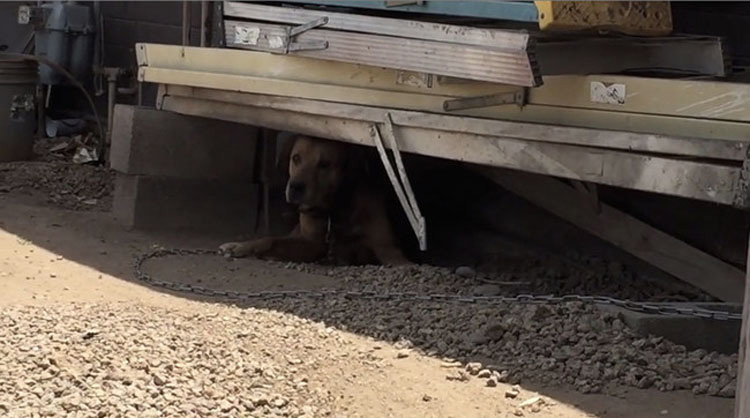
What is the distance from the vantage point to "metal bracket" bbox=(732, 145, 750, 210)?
4.50 m

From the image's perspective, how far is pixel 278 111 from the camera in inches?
267

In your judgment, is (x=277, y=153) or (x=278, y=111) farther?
(x=277, y=153)

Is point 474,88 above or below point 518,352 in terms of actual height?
above

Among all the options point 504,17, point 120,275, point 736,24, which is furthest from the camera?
point 736,24

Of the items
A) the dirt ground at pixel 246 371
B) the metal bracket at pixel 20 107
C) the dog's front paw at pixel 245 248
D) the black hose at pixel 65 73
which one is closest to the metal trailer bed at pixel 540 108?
the dog's front paw at pixel 245 248

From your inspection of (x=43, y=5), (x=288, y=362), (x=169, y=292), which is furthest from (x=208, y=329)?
(x=43, y=5)

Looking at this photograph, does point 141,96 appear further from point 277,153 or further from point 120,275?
point 120,275

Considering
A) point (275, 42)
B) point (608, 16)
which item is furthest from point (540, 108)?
point (275, 42)

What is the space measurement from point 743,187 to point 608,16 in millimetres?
1011

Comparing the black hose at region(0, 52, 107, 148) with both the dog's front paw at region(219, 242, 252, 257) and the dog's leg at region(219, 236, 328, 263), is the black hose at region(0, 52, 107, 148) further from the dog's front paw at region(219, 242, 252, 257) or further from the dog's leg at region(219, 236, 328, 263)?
the dog's front paw at region(219, 242, 252, 257)

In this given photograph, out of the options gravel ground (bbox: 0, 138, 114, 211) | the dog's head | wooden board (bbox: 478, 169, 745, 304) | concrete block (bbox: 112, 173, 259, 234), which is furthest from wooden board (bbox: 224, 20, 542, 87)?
gravel ground (bbox: 0, 138, 114, 211)

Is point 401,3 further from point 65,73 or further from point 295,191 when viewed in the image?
point 65,73

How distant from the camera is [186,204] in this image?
25.1ft

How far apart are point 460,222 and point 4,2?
5.65 meters
